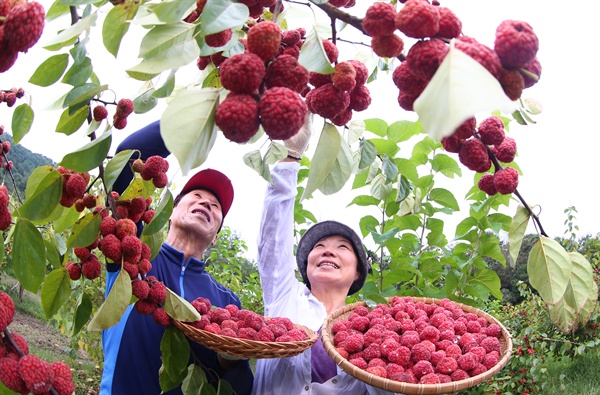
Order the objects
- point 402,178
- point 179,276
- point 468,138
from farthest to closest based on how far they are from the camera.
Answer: point 179,276 → point 402,178 → point 468,138

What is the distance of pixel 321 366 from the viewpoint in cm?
176

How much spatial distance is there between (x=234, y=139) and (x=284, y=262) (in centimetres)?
137

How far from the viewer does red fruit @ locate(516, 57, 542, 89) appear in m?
0.52

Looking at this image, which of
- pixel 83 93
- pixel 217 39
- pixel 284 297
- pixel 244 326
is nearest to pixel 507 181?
pixel 217 39

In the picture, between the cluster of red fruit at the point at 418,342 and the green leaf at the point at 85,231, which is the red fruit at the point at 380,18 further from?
the cluster of red fruit at the point at 418,342

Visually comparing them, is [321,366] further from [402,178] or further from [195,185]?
[195,185]

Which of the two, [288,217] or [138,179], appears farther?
[288,217]

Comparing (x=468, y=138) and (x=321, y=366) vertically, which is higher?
(x=468, y=138)

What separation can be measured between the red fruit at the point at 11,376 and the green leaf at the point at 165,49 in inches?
15.8

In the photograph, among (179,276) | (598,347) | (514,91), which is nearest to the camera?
(514,91)

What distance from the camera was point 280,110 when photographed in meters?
0.51

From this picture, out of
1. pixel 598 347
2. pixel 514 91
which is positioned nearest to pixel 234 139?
pixel 514 91

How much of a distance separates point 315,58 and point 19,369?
0.53 metres

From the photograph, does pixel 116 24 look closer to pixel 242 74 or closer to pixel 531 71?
pixel 242 74
